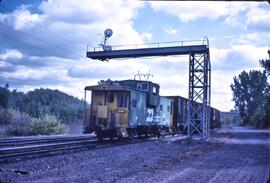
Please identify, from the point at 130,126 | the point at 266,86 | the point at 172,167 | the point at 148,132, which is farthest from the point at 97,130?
the point at 266,86

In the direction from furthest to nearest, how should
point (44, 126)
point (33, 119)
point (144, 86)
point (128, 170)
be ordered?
point (33, 119) < point (44, 126) < point (144, 86) < point (128, 170)

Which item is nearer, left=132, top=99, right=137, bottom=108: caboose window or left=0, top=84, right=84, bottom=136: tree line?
left=132, top=99, right=137, bottom=108: caboose window

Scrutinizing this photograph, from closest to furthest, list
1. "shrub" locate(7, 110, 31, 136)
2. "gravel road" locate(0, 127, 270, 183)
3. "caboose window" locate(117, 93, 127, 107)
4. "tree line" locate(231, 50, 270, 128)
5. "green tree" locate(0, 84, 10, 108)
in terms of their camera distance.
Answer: "gravel road" locate(0, 127, 270, 183) < "caboose window" locate(117, 93, 127, 107) < "shrub" locate(7, 110, 31, 136) < "green tree" locate(0, 84, 10, 108) < "tree line" locate(231, 50, 270, 128)

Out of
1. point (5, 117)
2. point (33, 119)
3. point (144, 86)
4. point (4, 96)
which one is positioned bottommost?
point (33, 119)

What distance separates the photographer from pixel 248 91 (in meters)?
101

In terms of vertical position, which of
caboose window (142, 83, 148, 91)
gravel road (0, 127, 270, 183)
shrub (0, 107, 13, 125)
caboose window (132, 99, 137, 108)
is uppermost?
caboose window (142, 83, 148, 91)

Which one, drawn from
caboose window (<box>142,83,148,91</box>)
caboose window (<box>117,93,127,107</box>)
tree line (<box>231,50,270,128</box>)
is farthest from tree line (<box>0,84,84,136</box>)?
tree line (<box>231,50,270,128</box>)

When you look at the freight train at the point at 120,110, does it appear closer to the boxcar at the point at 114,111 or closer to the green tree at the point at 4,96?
the boxcar at the point at 114,111

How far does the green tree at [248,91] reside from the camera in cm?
9574

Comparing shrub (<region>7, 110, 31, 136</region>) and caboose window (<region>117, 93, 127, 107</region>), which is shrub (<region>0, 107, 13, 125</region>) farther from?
caboose window (<region>117, 93, 127, 107</region>)

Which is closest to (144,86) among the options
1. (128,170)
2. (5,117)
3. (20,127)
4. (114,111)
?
(114,111)

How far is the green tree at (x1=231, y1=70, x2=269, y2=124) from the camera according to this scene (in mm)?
95744

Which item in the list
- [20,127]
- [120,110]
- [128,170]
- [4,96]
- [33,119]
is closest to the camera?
[128,170]

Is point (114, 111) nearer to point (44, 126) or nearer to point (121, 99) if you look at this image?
point (121, 99)
